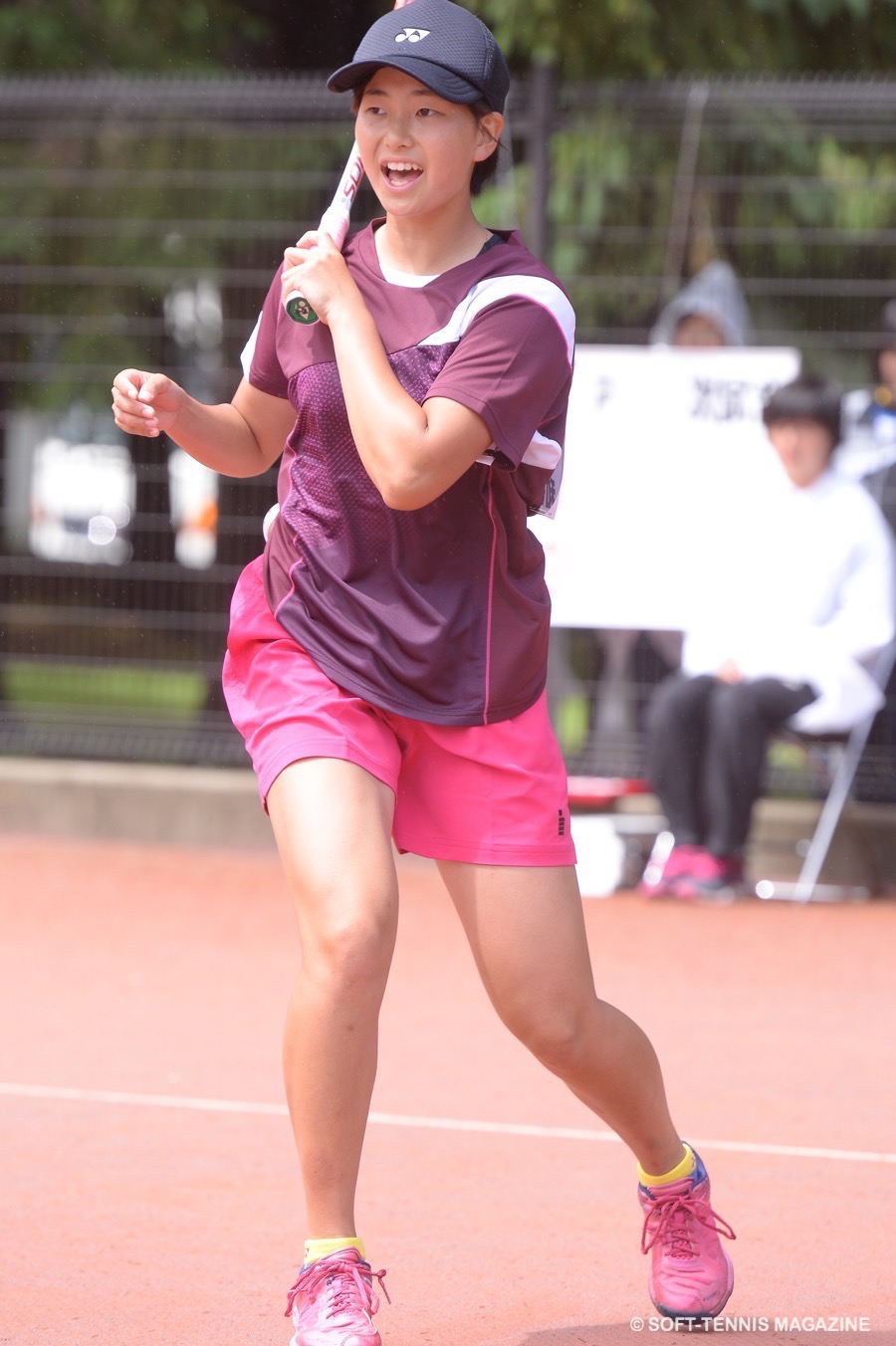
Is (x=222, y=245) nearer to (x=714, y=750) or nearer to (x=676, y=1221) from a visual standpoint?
(x=714, y=750)

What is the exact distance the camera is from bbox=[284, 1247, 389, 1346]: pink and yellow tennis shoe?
3264 millimetres

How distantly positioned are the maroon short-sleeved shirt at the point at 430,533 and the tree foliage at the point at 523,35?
6.42 m

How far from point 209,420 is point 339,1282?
4.88 ft

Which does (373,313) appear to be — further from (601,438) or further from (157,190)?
(157,190)

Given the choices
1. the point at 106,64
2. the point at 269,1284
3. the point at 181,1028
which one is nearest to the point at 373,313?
the point at 269,1284

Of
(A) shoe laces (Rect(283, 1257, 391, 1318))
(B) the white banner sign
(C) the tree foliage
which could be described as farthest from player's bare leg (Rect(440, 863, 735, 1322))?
(C) the tree foliage

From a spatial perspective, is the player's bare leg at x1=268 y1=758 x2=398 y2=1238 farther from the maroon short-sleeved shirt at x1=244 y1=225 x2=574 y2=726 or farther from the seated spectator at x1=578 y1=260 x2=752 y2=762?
the seated spectator at x1=578 y1=260 x2=752 y2=762

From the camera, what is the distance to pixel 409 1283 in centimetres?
399

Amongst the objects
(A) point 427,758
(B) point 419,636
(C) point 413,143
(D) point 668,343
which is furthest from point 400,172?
(D) point 668,343

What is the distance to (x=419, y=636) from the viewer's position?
3.53m

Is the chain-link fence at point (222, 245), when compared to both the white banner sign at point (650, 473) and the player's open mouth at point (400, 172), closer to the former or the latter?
the white banner sign at point (650, 473)

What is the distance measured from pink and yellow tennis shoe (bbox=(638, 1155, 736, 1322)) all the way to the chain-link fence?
5408 mm

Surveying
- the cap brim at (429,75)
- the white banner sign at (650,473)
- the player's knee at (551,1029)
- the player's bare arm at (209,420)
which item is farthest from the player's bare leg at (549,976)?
the white banner sign at (650,473)

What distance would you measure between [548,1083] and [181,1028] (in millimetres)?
1209
